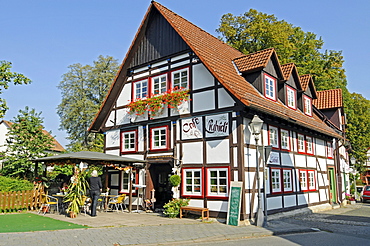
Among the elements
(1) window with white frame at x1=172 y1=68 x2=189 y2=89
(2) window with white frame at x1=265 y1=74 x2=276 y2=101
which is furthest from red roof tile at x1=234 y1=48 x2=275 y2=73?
(1) window with white frame at x1=172 y1=68 x2=189 y2=89

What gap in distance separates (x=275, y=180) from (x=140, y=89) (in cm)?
820

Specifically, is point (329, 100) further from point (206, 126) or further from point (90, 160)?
point (90, 160)

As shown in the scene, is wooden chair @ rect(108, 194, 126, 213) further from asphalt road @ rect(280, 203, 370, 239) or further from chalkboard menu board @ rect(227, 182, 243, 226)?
asphalt road @ rect(280, 203, 370, 239)

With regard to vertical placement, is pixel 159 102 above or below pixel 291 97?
below

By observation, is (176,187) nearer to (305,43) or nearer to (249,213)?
(249,213)

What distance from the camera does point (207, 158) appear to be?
45.8 ft

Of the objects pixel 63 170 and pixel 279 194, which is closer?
pixel 279 194

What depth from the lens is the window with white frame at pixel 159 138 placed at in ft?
52.4

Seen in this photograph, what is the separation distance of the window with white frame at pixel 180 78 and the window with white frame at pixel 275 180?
215 inches

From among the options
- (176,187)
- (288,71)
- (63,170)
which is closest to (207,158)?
(176,187)

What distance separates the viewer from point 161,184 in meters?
17.5

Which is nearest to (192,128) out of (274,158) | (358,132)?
(274,158)

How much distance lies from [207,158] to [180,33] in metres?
5.82

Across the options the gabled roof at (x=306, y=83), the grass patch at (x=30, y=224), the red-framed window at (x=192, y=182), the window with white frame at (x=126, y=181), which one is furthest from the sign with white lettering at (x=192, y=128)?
the gabled roof at (x=306, y=83)
